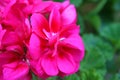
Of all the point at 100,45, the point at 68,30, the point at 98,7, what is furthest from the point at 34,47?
the point at 98,7

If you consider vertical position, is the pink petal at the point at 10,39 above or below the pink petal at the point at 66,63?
above

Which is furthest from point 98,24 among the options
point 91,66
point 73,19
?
point 73,19

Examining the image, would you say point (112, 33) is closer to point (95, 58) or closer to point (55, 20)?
point (95, 58)

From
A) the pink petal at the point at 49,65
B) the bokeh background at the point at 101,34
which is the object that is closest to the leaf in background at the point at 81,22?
the bokeh background at the point at 101,34

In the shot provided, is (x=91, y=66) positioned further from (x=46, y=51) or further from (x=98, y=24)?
(x=46, y=51)

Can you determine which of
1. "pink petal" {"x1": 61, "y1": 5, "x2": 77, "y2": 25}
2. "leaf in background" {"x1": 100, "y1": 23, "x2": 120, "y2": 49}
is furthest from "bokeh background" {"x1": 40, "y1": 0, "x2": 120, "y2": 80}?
"pink petal" {"x1": 61, "y1": 5, "x2": 77, "y2": 25}

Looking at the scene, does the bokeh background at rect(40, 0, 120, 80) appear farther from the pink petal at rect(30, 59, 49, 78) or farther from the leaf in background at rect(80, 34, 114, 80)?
the pink petal at rect(30, 59, 49, 78)

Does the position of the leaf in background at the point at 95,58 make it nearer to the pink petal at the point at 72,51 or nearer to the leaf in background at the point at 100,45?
the leaf in background at the point at 100,45
